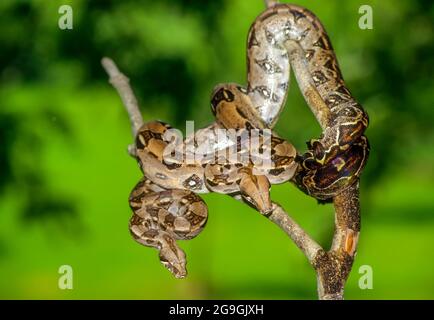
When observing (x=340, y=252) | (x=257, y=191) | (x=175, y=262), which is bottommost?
(x=340, y=252)

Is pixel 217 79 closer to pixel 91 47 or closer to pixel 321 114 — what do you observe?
pixel 91 47

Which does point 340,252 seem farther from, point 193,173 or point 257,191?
point 193,173

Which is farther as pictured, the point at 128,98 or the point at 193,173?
the point at 128,98

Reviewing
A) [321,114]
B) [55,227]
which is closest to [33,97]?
[55,227]

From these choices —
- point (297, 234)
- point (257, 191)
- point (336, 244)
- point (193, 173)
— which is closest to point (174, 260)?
point (193, 173)

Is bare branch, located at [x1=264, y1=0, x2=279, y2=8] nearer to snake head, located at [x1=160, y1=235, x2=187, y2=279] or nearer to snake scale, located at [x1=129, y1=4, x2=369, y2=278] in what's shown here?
snake scale, located at [x1=129, y1=4, x2=369, y2=278]

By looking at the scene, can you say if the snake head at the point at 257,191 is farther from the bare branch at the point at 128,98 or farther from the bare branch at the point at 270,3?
the bare branch at the point at 270,3
